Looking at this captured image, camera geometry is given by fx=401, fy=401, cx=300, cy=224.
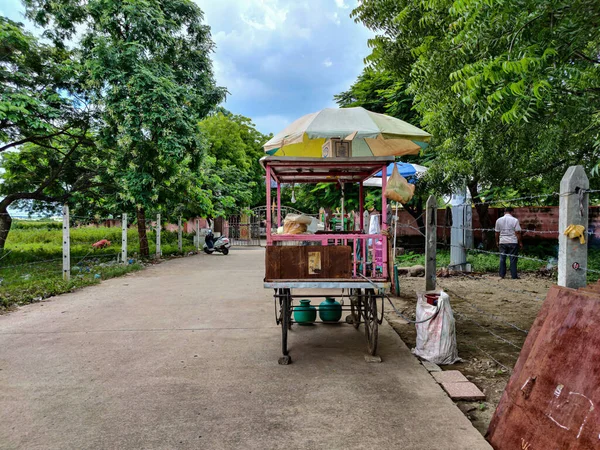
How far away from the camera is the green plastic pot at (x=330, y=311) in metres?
5.42

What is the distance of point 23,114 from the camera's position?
27.4 feet

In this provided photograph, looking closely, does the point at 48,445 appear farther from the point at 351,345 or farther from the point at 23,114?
the point at 23,114

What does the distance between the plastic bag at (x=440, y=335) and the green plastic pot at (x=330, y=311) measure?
4.89ft

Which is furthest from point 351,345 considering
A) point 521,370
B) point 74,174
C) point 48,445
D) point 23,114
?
point 74,174

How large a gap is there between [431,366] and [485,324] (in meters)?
2.05

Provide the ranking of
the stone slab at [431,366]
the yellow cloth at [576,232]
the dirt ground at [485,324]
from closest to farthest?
the yellow cloth at [576,232]
the dirt ground at [485,324]
the stone slab at [431,366]

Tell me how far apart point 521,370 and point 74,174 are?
14.0m

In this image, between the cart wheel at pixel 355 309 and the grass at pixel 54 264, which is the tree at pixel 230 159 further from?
the cart wheel at pixel 355 309

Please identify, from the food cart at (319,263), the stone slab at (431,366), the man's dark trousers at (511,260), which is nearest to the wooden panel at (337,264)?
the food cart at (319,263)

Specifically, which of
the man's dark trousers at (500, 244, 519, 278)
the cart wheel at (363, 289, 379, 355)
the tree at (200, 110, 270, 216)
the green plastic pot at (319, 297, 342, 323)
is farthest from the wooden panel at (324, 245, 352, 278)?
the tree at (200, 110, 270, 216)

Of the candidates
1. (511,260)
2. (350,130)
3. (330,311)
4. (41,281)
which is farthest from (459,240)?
(41,281)

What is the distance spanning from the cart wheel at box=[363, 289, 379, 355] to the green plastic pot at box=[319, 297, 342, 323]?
95 centimetres

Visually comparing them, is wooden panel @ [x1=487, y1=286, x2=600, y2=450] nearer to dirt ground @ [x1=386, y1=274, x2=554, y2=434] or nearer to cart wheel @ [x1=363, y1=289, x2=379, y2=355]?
dirt ground @ [x1=386, y1=274, x2=554, y2=434]

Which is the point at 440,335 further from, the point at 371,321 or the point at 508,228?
the point at 508,228
